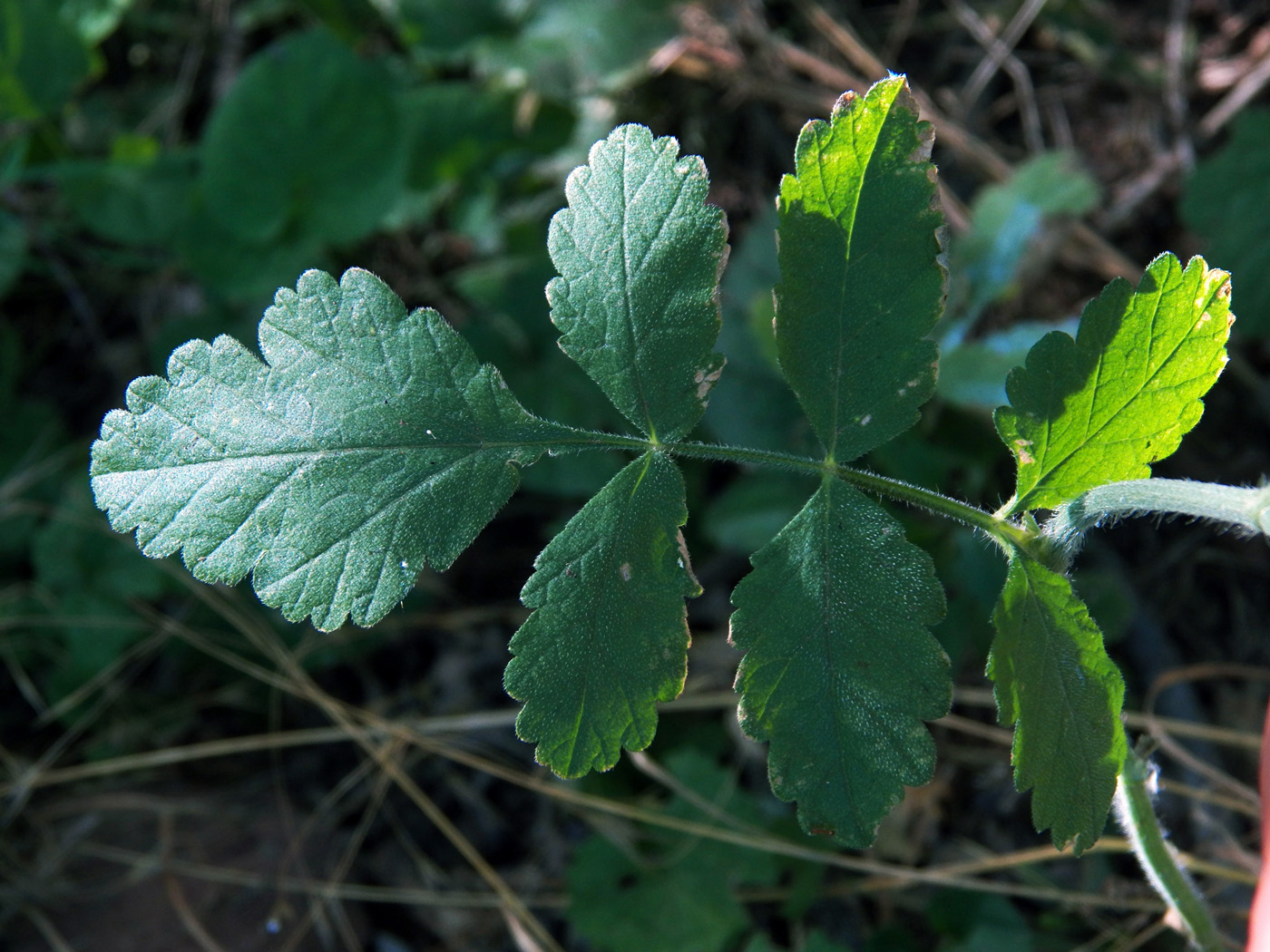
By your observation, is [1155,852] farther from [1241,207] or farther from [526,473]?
[1241,207]

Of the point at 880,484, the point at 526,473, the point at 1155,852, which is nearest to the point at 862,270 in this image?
the point at 880,484

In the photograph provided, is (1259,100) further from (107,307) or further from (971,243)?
(107,307)

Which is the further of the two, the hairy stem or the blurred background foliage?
the blurred background foliage

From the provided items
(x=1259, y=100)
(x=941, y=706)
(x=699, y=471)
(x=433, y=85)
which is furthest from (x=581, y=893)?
(x=1259, y=100)

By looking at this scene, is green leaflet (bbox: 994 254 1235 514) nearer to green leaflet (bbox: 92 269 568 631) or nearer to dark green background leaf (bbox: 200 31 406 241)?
green leaflet (bbox: 92 269 568 631)

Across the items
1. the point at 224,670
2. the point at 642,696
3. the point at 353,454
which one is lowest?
the point at 224,670

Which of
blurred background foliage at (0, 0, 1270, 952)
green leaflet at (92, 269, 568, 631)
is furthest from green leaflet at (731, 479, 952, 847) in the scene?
blurred background foliage at (0, 0, 1270, 952)

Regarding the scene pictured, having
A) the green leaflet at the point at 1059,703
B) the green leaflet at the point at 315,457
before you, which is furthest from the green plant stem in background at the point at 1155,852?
the green leaflet at the point at 315,457
